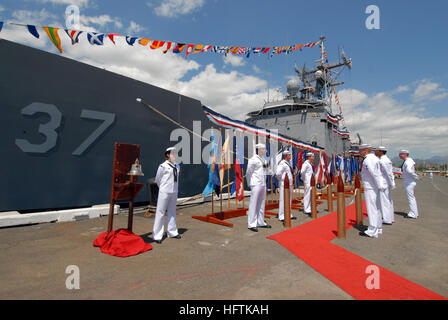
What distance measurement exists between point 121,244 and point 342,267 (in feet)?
9.82

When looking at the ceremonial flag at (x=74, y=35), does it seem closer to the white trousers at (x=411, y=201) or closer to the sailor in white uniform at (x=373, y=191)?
the sailor in white uniform at (x=373, y=191)

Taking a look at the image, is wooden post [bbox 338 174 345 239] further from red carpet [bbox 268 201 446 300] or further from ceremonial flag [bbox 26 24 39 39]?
ceremonial flag [bbox 26 24 39 39]

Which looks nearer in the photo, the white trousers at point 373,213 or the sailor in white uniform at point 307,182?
the white trousers at point 373,213

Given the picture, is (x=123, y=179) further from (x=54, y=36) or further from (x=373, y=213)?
(x=373, y=213)

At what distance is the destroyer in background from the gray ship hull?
595 inches

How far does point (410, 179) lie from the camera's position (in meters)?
6.52

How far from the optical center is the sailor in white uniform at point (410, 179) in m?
6.23

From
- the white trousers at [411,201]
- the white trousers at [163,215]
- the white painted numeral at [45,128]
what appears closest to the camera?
the white trousers at [163,215]

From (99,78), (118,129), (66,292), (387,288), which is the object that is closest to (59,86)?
(99,78)

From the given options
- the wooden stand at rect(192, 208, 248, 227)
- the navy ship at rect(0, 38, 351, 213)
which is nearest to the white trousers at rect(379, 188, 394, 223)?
the wooden stand at rect(192, 208, 248, 227)

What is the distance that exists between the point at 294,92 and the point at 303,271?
2304 cm

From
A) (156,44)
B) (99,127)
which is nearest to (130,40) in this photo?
(156,44)

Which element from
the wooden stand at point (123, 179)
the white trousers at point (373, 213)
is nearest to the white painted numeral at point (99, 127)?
the wooden stand at point (123, 179)

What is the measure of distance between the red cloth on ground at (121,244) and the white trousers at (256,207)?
7.07ft
